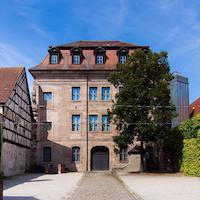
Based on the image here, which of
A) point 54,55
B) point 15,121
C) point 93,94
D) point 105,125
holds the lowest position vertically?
point 15,121

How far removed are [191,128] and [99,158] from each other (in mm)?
14511

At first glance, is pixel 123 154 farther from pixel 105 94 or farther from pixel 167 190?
pixel 167 190

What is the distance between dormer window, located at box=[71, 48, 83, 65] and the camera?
44.6 metres

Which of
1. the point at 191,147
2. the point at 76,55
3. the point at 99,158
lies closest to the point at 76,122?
the point at 99,158

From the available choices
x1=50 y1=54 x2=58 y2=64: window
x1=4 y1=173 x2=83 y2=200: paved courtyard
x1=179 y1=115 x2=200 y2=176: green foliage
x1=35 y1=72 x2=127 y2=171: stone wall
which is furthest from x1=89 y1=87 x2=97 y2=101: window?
x1=4 y1=173 x2=83 y2=200: paved courtyard

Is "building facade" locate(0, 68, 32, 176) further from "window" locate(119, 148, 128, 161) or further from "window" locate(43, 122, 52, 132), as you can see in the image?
"window" locate(119, 148, 128, 161)

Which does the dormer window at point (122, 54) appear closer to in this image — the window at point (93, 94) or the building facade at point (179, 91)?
the window at point (93, 94)

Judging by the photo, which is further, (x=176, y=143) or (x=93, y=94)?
(x=93, y=94)

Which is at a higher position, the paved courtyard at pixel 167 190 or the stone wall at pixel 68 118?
the stone wall at pixel 68 118

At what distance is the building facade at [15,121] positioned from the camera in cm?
2938

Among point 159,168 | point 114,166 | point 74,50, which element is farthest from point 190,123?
point 74,50

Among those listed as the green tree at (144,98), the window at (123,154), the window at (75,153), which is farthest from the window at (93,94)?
the green tree at (144,98)

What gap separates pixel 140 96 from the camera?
110 ft

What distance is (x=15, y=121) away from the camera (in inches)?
1291
